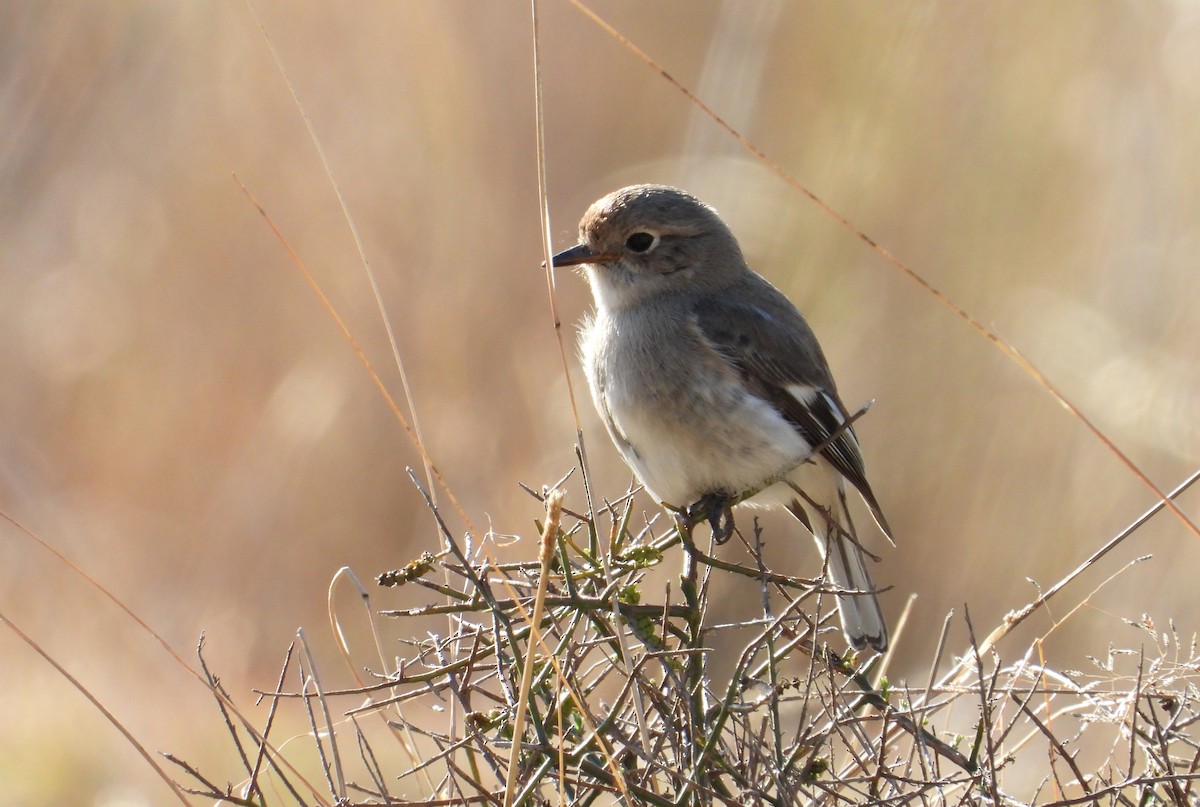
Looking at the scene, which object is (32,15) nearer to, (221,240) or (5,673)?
(221,240)

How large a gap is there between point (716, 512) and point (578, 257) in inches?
41.0

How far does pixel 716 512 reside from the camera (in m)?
3.51

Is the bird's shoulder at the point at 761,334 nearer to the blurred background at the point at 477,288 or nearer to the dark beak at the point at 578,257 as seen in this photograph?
the dark beak at the point at 578,257

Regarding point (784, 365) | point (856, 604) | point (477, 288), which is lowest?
point (856, 604)

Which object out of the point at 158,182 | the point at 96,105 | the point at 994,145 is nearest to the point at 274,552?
the point at 158,182

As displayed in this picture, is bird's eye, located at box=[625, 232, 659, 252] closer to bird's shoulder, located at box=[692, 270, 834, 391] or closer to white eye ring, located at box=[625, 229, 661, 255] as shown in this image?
white eye ring, located at box=[625, 229, 661, 255]

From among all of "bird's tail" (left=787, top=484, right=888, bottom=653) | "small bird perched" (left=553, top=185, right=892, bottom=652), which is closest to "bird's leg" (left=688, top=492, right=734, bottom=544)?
"small bird perched" (left=553, top=185, right=892, bottom=652)

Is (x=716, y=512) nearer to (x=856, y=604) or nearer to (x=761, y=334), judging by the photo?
(x=856, y=604)

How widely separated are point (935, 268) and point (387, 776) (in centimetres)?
368

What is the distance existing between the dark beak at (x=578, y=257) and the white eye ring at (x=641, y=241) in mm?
82

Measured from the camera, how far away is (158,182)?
796 cm

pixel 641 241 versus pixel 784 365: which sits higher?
pixel 641 241

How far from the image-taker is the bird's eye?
426cm

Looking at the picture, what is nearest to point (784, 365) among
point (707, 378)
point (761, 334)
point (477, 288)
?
point (761, 334)
